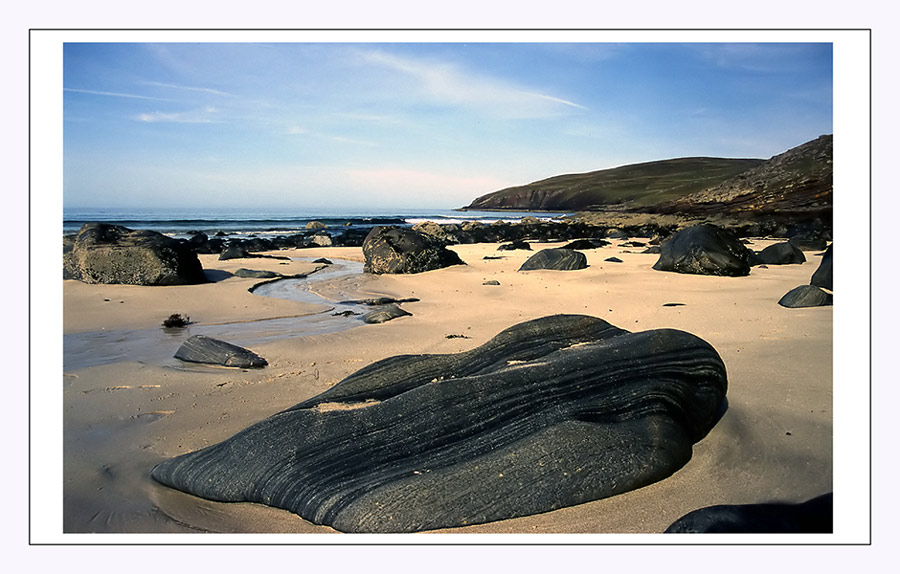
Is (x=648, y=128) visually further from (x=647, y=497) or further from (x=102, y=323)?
(x=102, y=323)

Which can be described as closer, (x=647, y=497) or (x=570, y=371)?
(x=647, y=497)

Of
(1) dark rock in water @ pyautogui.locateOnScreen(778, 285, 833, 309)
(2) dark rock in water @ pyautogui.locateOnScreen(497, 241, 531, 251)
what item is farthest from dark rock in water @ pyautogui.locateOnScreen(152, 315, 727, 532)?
(2) dark rock in water @ pyautogui.locateOnScreen(497, 241, 531, 251)

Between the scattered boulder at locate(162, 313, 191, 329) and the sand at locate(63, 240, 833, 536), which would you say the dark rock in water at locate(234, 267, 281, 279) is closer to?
the sand at locate(63, 240, 833, 536)

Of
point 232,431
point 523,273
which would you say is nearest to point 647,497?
point 232,431

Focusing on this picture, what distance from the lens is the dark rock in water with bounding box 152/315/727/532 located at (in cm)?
230

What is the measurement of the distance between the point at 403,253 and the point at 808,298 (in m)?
6.85

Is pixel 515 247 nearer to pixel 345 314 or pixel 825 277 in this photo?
pixel 345 314

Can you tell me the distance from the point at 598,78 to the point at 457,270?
707 centimetres

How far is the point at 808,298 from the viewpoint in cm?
574

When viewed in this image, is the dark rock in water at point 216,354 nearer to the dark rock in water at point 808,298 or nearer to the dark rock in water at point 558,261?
the dark rock in water at point 808,298

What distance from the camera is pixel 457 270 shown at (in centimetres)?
1103

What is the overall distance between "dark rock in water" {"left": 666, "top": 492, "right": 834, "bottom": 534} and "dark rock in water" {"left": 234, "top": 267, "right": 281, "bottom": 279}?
9.16 m

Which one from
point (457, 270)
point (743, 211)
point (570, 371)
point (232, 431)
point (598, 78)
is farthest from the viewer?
point (743, 211)

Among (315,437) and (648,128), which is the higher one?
(648,128)
